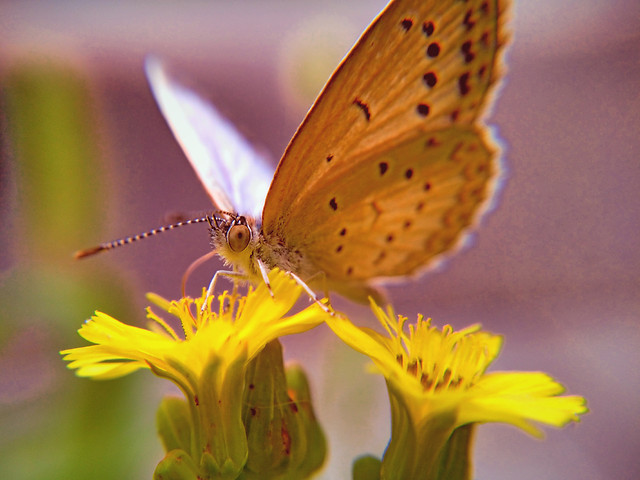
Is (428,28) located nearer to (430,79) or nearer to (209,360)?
(430,79)

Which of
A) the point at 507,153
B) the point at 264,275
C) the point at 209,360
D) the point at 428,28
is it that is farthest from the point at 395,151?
the point at 507,153

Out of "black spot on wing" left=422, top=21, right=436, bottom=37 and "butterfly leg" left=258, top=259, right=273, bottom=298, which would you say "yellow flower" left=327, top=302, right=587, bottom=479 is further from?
"black spot on wing" left=422, top=21, right=436, bottom=37

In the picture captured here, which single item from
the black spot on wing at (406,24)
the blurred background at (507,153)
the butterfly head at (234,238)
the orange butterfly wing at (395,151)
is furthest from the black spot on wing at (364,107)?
the blurred background at (507,153)

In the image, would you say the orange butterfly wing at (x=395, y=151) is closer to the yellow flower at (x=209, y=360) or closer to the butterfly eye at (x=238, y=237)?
the butterfly eye at (x=238, y=237)

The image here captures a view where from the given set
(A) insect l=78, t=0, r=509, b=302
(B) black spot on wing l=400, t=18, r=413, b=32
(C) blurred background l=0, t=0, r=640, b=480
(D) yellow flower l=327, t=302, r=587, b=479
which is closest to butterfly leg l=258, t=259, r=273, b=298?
(A) insect l=78, t=0, r=509, b=302

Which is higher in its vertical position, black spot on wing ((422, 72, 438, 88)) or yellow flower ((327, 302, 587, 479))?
black spot on wing ((422, 72, 438, 88))
